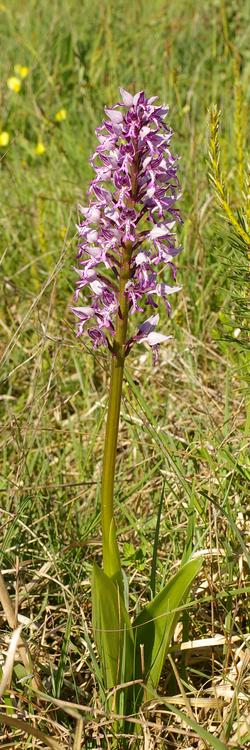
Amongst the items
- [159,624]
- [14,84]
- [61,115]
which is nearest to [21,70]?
[14,84]

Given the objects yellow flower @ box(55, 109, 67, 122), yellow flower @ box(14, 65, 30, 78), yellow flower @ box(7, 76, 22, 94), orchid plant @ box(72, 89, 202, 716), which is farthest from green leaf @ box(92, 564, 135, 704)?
yellow flower @ box(14, 65, 30, 78)

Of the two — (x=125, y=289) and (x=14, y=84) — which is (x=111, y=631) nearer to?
(x=125, y=289)

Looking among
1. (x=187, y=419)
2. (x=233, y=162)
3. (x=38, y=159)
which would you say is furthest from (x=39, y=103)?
(x=187, y=419)

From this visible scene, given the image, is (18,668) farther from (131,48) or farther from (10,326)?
(131,48)

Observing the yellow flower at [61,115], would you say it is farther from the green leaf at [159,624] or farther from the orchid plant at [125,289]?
the green leaf at [159,624]

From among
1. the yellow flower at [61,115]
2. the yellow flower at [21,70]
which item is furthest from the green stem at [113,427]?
the yellow flower at [21,70]

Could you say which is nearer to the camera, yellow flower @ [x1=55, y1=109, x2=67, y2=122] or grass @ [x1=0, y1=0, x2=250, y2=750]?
grass @ [x1=0, y1=0, x2=250, y2=750]

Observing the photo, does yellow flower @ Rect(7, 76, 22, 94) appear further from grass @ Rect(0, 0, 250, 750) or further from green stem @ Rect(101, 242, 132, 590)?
green stem @ Rect(101, 242, 132, 590)
